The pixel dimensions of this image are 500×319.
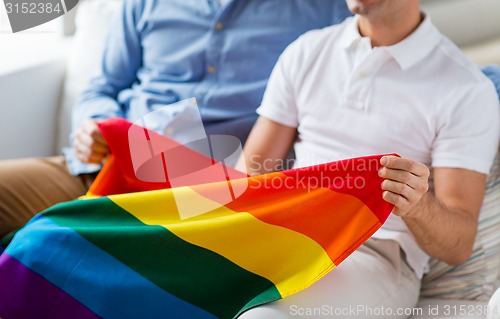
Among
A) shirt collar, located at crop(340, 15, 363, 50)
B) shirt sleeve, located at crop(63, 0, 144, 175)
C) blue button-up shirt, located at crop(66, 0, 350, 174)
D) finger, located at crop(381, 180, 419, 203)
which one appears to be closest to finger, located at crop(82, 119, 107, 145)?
blue button-up shirt, located at crop(66, 0, 350, 174)

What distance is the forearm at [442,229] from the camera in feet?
4.36

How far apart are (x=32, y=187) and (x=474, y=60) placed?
1.09m

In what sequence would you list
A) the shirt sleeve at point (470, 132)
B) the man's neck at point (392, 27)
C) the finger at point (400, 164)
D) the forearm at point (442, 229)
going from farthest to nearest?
1. the man's neck at point (392, 27)
2. the shirt sleeve at point (470, 132)
3. the forearm at point (442, 229)
4. the finger at point (400, 164)

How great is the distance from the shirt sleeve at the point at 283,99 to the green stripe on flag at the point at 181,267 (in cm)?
47

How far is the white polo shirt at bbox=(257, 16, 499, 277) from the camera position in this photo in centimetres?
146

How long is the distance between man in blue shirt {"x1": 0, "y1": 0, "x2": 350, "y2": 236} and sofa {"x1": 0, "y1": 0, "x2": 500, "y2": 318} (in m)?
0.20

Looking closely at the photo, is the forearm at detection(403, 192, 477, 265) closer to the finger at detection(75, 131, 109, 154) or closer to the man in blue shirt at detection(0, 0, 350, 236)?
the man in blue shirt at detection(0, 0, 350, 236)

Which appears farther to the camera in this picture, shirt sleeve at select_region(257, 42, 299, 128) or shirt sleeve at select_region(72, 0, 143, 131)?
shirt sleeve at select_region(72, 0, 143, 131)

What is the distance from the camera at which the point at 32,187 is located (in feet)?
5.61

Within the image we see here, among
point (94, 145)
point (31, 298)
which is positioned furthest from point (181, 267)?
point (94, 145)

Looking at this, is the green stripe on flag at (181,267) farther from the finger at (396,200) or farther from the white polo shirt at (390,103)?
the white polo shirt at (390,103)

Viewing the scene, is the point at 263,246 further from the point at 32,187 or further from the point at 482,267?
the point at 32,187

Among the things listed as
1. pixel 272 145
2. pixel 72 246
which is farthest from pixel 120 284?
pixel 272 145

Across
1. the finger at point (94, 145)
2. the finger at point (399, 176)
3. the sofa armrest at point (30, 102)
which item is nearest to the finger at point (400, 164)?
the finger at point (399, 176)
